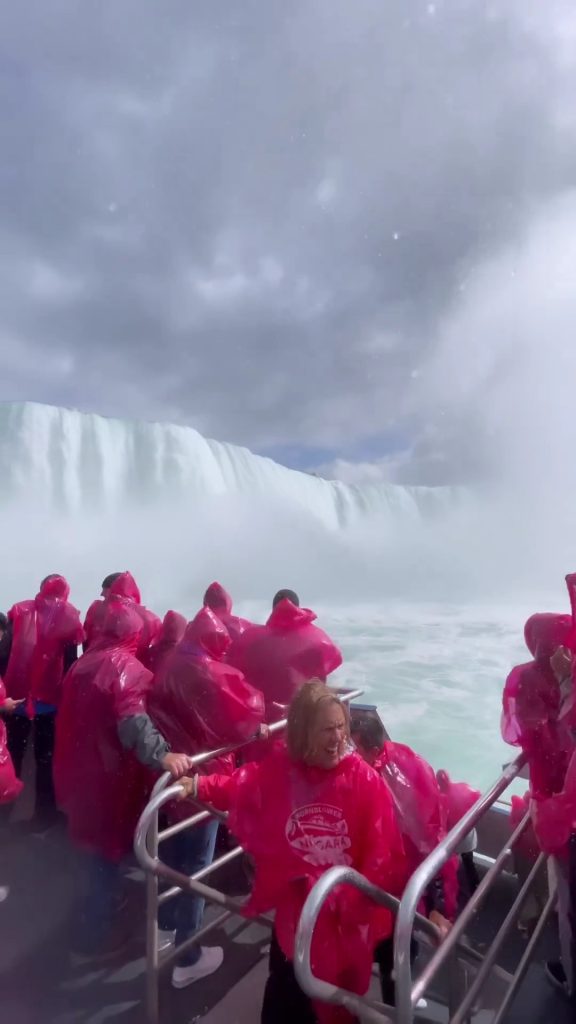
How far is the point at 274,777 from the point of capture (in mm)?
1665

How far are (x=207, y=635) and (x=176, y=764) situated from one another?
Result: 1.69ft

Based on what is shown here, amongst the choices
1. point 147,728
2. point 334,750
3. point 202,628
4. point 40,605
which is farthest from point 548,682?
point 40,605

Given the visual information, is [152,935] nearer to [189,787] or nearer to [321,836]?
[189,787]

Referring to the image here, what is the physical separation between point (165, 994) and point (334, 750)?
1.41 m

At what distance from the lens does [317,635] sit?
2.97 meters

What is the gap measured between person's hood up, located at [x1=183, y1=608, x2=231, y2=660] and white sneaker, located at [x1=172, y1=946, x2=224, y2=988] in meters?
1.10

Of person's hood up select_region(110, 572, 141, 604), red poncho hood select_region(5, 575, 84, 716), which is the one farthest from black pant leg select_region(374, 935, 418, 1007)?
red poncho hood select_region(5, 575, 84, 716)

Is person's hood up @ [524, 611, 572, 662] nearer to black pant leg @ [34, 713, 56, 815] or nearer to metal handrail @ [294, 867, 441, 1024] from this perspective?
metal handrail @ [294, 867, 441, 1024]

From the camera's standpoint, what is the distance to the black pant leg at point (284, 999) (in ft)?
5.24

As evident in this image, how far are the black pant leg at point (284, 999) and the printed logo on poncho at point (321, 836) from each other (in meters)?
0.30

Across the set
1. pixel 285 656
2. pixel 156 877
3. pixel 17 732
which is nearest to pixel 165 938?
pixel 156 877

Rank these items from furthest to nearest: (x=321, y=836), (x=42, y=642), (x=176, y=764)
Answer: (x=42, y=642)
(x=176, y=764)
(x=321, y=836)

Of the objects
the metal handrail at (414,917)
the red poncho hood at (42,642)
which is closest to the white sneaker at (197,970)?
the metal handrail at (414,917)

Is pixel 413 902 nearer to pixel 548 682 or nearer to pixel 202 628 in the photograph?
pixel 548 682
